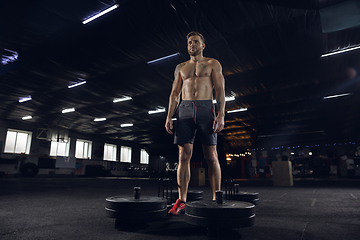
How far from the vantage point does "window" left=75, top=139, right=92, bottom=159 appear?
17672 mm

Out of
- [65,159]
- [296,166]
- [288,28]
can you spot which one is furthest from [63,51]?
[296,166]

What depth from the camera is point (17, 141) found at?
566 inches

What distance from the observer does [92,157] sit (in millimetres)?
18484

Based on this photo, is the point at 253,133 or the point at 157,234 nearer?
the point at 157,234

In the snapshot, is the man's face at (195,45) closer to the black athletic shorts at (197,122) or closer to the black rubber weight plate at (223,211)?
the black athletic shorts at (197,122)

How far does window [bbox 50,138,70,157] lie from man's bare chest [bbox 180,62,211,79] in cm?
1651

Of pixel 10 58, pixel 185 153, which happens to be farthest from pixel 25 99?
pixel 185 153

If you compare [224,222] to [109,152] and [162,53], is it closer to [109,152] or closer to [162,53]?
[162,53]

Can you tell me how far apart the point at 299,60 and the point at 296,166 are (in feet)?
50.3

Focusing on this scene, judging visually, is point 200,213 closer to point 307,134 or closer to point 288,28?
point 288,28

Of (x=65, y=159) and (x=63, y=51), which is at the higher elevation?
(x=63, y=51)

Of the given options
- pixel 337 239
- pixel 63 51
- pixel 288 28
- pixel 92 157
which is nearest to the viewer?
pixel 337 239

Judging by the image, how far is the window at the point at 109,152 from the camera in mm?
20094

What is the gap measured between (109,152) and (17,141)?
24.1 ft
